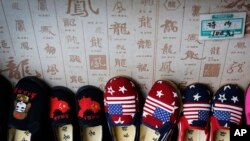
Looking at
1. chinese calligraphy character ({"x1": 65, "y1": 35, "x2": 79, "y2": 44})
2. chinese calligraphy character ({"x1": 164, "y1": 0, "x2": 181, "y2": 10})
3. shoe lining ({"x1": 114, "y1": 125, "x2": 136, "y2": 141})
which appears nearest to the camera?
chinese calligraphy character ({"x1": 164, "y1": 0, "x2": 181, "y2": 10})

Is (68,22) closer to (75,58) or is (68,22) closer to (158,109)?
(75,58)

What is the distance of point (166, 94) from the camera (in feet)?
3.50

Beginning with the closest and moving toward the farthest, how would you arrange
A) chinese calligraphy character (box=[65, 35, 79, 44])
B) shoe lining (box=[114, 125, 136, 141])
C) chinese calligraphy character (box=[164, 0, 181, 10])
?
chinese calligraphy character (box=[164, 0, 181, 10]) → chinese calligraphy character (box=[65, 35, 79, 44]) → shoe lining (box=[114, 125, 136, 141])

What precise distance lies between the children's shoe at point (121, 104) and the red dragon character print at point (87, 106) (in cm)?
4

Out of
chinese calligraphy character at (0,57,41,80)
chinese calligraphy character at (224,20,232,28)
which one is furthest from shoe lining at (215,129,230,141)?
chinese calligraphy character at (0,57,41,80)

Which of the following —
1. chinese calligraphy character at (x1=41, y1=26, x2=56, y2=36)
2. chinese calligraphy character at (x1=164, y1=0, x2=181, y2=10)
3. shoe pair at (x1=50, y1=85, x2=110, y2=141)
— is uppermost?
chinese calligraphy character at (x1=164, y1=0, x2=181, y2=10)

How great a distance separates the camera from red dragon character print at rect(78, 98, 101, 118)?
110 centimetres

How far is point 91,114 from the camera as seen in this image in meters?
1.09

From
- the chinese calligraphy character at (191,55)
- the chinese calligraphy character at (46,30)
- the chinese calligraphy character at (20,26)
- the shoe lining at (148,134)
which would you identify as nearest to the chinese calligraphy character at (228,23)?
the chinese calligraphy character at (191,55)

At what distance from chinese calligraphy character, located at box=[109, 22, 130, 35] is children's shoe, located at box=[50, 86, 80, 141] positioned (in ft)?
1.16

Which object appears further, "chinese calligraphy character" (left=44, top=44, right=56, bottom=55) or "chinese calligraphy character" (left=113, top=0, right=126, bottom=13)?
"chinese calligraphy character" (left=44, top=44, right=56, bottom=55)

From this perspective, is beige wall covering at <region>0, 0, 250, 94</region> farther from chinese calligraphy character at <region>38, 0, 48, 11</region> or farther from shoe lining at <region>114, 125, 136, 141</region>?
shoe lining at <region>114, 125, 136, 141</region>

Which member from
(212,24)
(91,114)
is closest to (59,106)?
(91,114)

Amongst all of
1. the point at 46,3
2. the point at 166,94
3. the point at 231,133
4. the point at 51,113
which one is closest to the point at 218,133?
the point at 231,133
